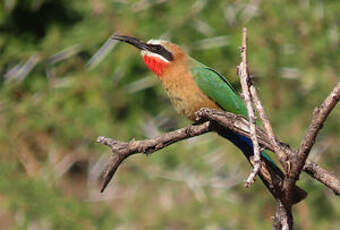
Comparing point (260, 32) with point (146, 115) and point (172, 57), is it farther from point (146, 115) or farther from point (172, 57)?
point (172, 57)

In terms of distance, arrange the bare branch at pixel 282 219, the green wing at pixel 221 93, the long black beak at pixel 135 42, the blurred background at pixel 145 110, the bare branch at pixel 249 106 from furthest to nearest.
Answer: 1. the blurred background at pixel 145 110
2. the long black beak at pixel 135 42
3. the green wing at pixel 221 93
4. the bare branch at pixel 282 219
5. the bare branch at pixel 249 106

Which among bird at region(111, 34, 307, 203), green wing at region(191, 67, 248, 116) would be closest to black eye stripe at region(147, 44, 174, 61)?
bird at region(111, 34, 307, 203)

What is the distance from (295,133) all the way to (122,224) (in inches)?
53.2

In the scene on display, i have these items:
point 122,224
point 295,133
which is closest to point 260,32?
point 295,133

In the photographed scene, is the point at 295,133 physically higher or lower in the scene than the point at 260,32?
lower

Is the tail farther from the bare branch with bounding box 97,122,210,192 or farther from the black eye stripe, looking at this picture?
the black eye stripe

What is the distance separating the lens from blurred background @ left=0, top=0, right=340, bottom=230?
4746mm

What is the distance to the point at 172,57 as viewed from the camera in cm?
308

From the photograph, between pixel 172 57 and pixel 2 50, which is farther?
pixel 2 50

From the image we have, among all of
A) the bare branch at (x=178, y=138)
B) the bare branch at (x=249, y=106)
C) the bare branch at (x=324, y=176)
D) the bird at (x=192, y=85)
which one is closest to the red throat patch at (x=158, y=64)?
the bird at (x=192, y=85)

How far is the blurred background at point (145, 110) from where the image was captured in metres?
4.75

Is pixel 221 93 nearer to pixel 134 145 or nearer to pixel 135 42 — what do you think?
pixel 135 42

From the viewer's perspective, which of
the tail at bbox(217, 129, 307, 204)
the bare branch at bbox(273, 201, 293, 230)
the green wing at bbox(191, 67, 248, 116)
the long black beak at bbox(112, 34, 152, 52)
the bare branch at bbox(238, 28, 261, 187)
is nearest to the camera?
the bare branch at bbox(238, 28, 261, 187)

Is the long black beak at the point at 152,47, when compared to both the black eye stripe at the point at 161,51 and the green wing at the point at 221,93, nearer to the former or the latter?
Result: the black eye stripe at the point at 161,51
